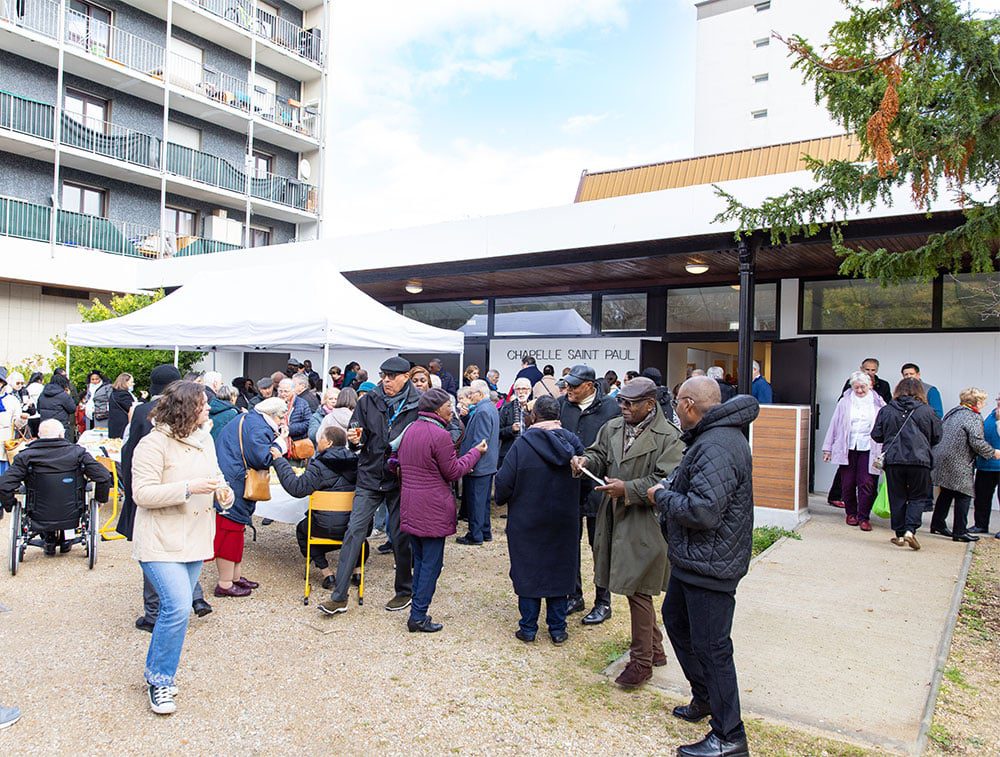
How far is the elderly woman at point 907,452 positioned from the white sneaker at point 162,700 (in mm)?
6733

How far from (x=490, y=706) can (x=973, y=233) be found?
4388 millimetres

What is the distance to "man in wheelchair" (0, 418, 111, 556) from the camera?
18.9 ft

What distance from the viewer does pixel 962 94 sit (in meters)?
4.29

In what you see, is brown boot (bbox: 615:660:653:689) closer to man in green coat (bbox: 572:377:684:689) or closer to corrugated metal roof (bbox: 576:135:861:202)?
man in green coat (bbox: 572:377:684:689)

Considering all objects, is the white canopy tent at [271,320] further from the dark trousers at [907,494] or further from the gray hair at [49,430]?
the dark trousers at [907,494]

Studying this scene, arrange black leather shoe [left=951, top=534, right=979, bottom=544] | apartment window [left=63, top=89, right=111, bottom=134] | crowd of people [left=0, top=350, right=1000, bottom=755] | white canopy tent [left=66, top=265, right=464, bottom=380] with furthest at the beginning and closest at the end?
apartment window [left=63, top=89, right=111, bottom=134] < white canopy tent [left=66, top=265, right=464, bottom=380] < black leather shoe [left=951, top=534, right=979, bottom=544] < crowd of people [left=0, top=350, right=1000, bottom=755]

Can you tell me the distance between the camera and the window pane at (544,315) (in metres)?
12.6

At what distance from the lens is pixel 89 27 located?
20844mm

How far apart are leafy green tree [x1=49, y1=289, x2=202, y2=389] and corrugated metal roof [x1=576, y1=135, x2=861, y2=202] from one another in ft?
31.6

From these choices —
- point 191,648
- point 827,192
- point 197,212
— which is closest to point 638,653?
point 191,648

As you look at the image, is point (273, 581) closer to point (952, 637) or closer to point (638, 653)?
point (638, 653)

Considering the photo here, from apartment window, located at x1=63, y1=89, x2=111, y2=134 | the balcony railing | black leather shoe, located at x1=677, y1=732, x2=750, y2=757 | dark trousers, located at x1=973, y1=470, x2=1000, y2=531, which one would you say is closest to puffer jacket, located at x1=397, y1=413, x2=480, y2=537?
black leather shoe, located at x1=677, y1=732, x2=750, y2=757

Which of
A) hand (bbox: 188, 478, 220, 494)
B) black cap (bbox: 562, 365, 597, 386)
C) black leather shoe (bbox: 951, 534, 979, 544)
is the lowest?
black leather shoe (bbox: 951, 534, 979, 544)

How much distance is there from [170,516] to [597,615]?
2.98 metres
